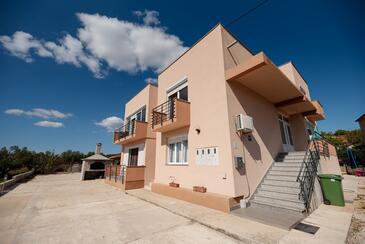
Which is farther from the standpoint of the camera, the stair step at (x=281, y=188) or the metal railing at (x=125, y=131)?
the metal railing at (x=125, y=131)

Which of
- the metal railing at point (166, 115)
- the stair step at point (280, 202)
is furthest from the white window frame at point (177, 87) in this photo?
the stair step at point (280, 202)

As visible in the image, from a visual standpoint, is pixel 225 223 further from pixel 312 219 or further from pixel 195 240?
pixel 312 219

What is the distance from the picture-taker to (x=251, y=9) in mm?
6449

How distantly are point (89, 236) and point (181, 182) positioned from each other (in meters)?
4.92

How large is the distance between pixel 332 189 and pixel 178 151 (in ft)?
23.0

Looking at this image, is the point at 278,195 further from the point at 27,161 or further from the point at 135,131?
the point at 27,161

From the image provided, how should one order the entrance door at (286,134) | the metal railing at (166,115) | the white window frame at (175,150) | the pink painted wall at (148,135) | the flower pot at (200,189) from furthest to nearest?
the pink painted wall at (148,135)
the entrance door at (286,134)
the white window frame at (175,150)
the metal railing at (166,115)
the flower pot at (200,189)

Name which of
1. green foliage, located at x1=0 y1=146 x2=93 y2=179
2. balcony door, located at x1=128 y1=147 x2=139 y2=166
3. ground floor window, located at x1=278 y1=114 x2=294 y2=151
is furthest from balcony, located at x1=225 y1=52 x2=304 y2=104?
green foliage, located at x1=0 y1=146 x2=93 y2=179

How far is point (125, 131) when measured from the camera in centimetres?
1424

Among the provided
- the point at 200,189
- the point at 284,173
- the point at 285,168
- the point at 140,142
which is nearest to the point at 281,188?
the point at 284,173

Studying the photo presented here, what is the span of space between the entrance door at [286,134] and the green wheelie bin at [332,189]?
12.1 feet

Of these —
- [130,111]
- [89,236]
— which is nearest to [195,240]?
[89,236]

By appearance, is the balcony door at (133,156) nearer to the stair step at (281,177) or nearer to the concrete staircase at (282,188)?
the concrete staircase at (282,188)

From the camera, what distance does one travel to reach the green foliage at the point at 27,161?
2647 cm
